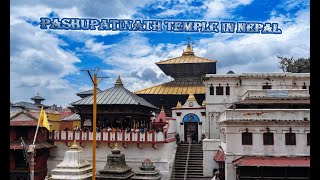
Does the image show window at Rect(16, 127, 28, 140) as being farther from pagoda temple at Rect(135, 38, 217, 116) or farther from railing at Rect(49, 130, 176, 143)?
pagoda temple at Rect(135, 38, 217, 116)

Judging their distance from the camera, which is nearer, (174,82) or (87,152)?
(87,152)

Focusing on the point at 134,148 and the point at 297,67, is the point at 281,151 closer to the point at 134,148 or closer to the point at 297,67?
the point at 134,148

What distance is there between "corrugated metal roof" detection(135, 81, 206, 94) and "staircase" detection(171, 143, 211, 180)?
9.47 meters

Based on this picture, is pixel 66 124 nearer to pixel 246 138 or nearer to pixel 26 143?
pixel 26 143

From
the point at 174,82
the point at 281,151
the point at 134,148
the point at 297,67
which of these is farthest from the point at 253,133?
the point at 297,67

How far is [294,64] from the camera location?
5544cm

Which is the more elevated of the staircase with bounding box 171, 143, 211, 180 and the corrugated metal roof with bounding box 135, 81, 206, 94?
the corrugated metal roof with bounding box 135, 81, 206, 94

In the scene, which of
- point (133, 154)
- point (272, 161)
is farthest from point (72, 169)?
point (272, 161)

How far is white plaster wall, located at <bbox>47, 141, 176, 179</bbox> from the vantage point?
93.9 ft

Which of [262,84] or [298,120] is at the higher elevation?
[262,84]

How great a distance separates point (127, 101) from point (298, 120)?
13.8 metres

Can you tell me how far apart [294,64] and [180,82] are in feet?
71.0

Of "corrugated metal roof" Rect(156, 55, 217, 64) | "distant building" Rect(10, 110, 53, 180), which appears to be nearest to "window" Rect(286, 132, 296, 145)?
"distant building" Rect(10, 110, 53, 180)
